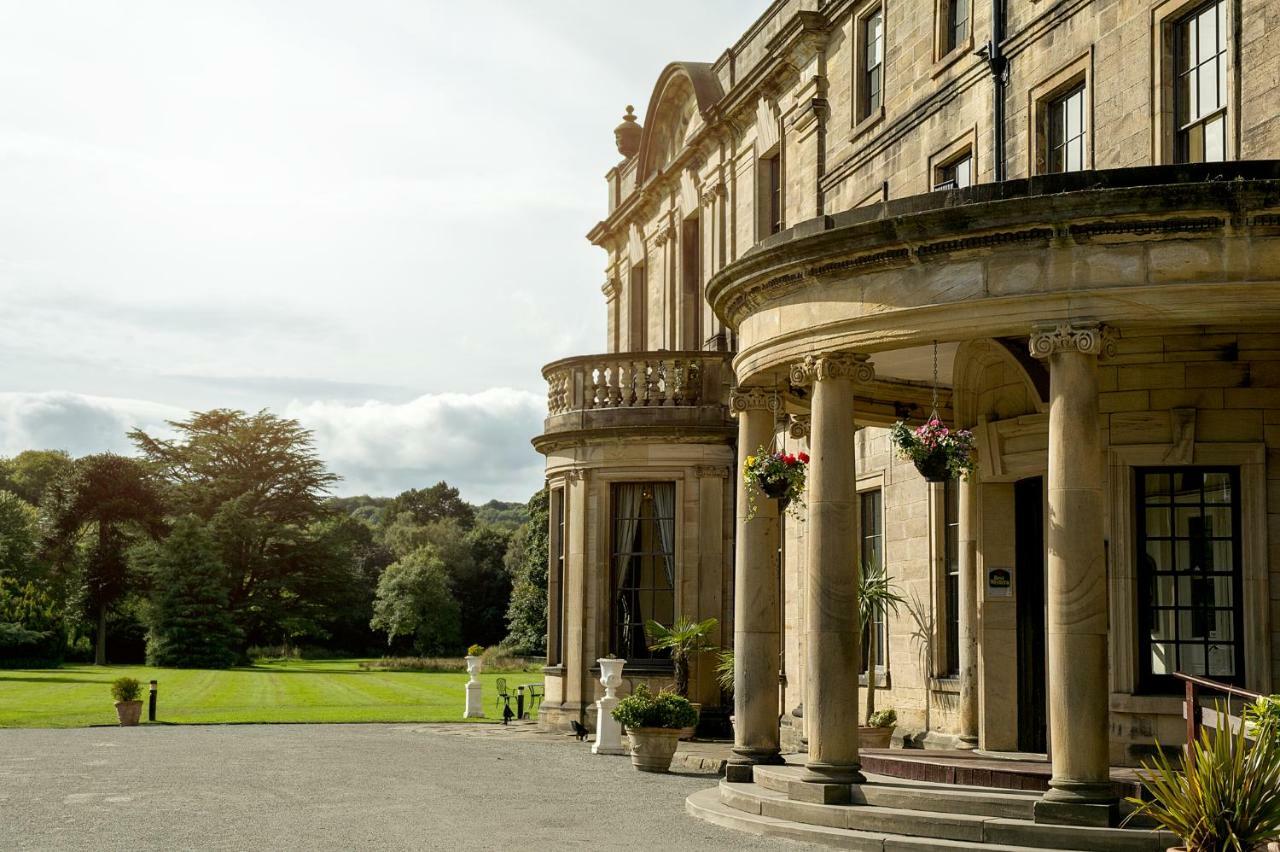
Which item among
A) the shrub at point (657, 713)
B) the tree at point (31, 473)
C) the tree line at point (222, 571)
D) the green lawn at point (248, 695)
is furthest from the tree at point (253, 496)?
the shrub at point (657, 713)

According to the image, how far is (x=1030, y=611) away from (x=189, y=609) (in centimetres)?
4807

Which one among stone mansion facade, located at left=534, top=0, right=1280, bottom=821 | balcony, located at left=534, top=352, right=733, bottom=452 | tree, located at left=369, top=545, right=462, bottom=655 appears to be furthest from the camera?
tree, located at left=369, top=545, right=462, bottom=655

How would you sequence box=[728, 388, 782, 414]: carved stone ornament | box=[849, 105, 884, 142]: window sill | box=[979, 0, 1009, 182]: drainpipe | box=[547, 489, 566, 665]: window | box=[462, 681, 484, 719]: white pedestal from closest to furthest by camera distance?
box=[728, 388, 782, 414]: carved stone ornament, box=[979, 0, 1009, 182]: drainpipe, box=[849, 105, 884, 142]: window sill, box=[547, 489, 566, 665]: window, box=[462, 681, 484, 719]: white pedestal

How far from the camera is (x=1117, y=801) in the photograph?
11094mm

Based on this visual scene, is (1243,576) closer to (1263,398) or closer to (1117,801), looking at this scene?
(1263,398)

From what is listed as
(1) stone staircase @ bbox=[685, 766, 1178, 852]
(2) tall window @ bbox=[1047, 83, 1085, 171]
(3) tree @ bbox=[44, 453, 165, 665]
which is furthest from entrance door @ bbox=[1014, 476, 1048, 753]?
(3) tree @ bbox=[44, 453, 165, 665]

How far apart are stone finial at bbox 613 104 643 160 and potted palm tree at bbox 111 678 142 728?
641 inches

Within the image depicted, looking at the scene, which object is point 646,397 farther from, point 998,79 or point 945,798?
point 945,798

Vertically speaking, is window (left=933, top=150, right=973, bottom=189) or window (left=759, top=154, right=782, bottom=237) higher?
window (left=759, top=154, right=782, bottom=237)

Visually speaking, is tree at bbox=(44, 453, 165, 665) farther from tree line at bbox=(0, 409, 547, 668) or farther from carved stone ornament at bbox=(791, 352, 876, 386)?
carved stone ornament at bbox=(791, 352, 876, 386)

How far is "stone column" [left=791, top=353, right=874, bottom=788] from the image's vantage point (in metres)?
12.6

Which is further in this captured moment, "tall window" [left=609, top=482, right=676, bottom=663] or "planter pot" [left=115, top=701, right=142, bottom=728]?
"planter pot" [left=115, top=701, right=142, bottom=728]

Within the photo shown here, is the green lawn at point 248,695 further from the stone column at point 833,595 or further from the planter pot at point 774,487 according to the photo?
the stone column at point 833,595

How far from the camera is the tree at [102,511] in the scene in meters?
66.0
